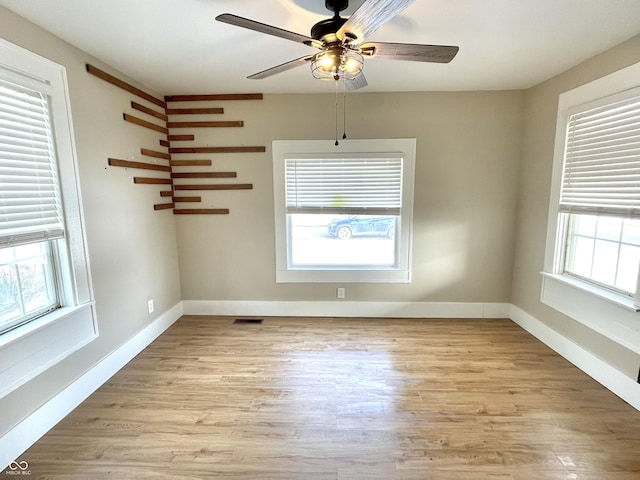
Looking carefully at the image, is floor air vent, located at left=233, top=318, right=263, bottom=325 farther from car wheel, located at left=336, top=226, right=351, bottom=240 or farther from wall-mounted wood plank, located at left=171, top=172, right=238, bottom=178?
wall-mounted wood plank, located at left=171, top=172, right=238, bottom=178

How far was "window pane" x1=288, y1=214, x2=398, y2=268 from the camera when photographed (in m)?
3.23

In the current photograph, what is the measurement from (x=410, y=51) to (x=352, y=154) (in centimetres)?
155

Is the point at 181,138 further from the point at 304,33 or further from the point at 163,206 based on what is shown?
the point at 304,33

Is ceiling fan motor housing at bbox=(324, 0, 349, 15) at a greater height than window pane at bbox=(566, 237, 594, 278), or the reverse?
ceiling fan motor housing at bbox=(324, 0, 349, 15)

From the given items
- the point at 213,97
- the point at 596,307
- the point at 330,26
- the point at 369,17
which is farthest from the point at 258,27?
the point at 596,307

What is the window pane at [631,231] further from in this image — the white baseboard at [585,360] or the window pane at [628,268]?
the white baseboard at [585,360]

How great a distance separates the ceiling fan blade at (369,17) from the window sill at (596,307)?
→ 2347mm

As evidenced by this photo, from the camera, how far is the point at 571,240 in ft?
8.34

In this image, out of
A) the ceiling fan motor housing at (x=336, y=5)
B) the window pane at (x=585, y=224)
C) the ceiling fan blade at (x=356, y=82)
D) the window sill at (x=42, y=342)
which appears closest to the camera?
the ceiling fan motor housing at (x=336, y=5)

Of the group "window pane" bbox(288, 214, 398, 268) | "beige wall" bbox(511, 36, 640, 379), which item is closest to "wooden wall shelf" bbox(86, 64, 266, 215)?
"window pane" bbox(288, 214, 398, 268)

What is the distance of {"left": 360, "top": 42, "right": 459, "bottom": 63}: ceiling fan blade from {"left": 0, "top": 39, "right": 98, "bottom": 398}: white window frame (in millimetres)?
1882

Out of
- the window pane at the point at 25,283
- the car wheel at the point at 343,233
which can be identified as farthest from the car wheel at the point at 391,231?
the window pane at the point at 25,283

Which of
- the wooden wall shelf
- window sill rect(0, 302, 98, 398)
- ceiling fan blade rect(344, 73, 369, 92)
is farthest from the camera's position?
the wooden wall shelf

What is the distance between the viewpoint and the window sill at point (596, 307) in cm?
197
